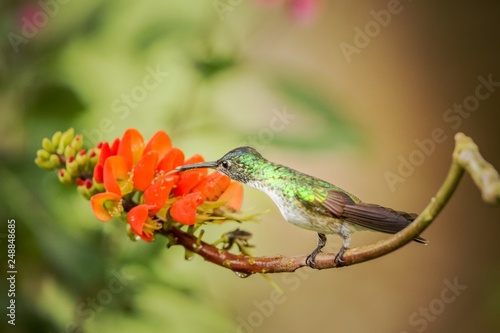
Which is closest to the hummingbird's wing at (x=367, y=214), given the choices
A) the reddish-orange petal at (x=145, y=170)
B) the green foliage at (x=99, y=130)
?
the reddish-orange petal at (x=145, y=170)

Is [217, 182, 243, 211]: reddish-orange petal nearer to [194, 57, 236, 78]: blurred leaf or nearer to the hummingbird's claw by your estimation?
the hummingbird's claw

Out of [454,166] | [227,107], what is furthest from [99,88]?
[454,166]

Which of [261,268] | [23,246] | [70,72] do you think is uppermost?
[70,72]

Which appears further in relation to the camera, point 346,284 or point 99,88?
point 346,284

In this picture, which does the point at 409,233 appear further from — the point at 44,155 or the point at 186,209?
the point at 44,155

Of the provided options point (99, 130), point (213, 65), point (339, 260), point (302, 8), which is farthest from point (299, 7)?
point (339, 260)

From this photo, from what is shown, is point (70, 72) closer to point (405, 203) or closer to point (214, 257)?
point (214, 257)
